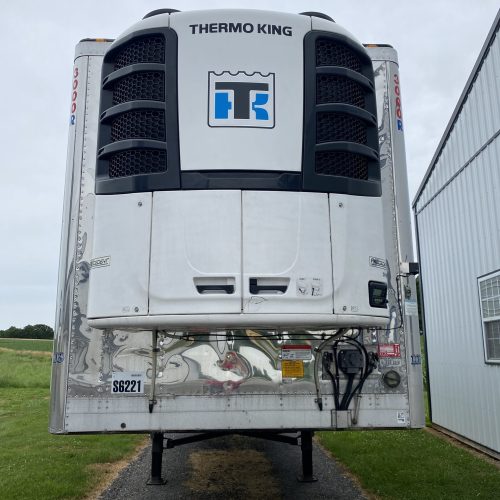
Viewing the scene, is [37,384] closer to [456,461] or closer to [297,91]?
[456,461]

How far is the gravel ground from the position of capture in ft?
20.7

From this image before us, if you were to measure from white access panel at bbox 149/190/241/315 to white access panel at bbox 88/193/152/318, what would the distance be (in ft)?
0.21

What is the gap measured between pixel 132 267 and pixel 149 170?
0.61 metres

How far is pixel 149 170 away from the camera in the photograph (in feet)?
11.6

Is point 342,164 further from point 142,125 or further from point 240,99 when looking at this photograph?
point 142,125

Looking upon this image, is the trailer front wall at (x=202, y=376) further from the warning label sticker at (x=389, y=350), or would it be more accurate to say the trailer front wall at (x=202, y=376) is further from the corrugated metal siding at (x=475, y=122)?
the corrugated metal siding at (x=475, y=122)

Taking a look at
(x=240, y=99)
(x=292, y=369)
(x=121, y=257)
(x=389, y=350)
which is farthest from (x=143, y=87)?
(x=389, y=350)

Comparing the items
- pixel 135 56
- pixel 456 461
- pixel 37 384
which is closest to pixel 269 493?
pixel 456 461

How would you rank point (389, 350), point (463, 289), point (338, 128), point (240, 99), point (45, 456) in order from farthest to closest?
1. point (463, 289)
2. point (45, 456)
3. point (389, 350)
4. point (338, 128)
5. point (240, 99)

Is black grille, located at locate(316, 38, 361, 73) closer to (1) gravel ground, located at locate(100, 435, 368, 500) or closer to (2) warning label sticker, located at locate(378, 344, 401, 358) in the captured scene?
(2) warning label sticker, located at locate(378, 344, 401, 358)

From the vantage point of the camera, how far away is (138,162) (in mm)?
3578

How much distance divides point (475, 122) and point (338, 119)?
19.6ft

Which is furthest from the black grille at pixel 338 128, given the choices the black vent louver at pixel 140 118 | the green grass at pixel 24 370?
the green grass at pixel 24 370

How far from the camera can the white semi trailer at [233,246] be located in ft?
10.9
